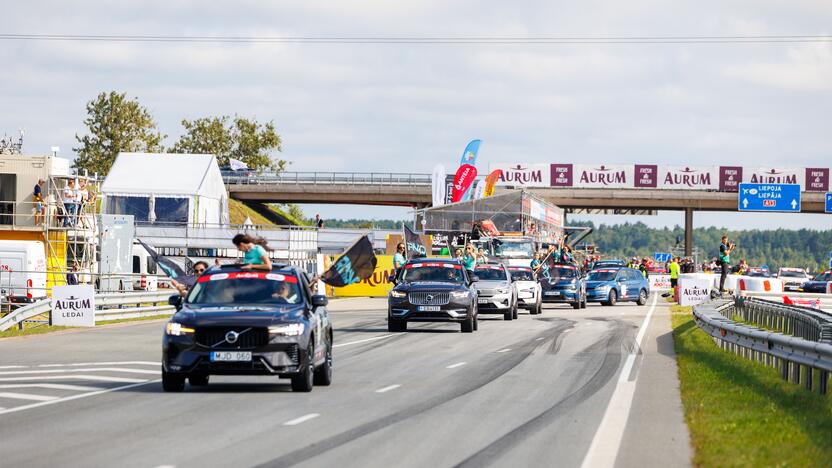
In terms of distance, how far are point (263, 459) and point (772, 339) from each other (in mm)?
8502

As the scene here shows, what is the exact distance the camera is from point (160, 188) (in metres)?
58.2

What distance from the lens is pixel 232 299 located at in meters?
16.4

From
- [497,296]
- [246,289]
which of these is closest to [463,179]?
[497,296]

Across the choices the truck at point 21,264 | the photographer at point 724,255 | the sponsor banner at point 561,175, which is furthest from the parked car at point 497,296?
the sponsor banner at point 561,175

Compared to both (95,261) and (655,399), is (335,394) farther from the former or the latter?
(95,261)

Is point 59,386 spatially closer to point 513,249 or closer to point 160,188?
point 513,249

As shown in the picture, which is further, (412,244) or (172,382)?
(412,244)

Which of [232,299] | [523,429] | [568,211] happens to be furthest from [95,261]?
[568,211]

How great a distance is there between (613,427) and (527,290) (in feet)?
93.0

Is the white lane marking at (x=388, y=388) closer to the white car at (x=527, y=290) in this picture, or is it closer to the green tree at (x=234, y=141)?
the white car at (x=527, y=290)

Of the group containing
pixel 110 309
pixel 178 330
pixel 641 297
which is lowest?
pixel 641 297

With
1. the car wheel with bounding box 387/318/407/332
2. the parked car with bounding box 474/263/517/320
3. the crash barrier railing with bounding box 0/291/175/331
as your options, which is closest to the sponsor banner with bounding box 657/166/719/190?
the crash barrier railing with bounding box 0/291/175/331

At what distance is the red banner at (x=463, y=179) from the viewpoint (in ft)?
231

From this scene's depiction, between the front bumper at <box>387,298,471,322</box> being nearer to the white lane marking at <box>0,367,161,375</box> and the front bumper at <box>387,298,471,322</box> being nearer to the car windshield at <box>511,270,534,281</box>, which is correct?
the white lane marking at <box>0,367,161,375</box>
